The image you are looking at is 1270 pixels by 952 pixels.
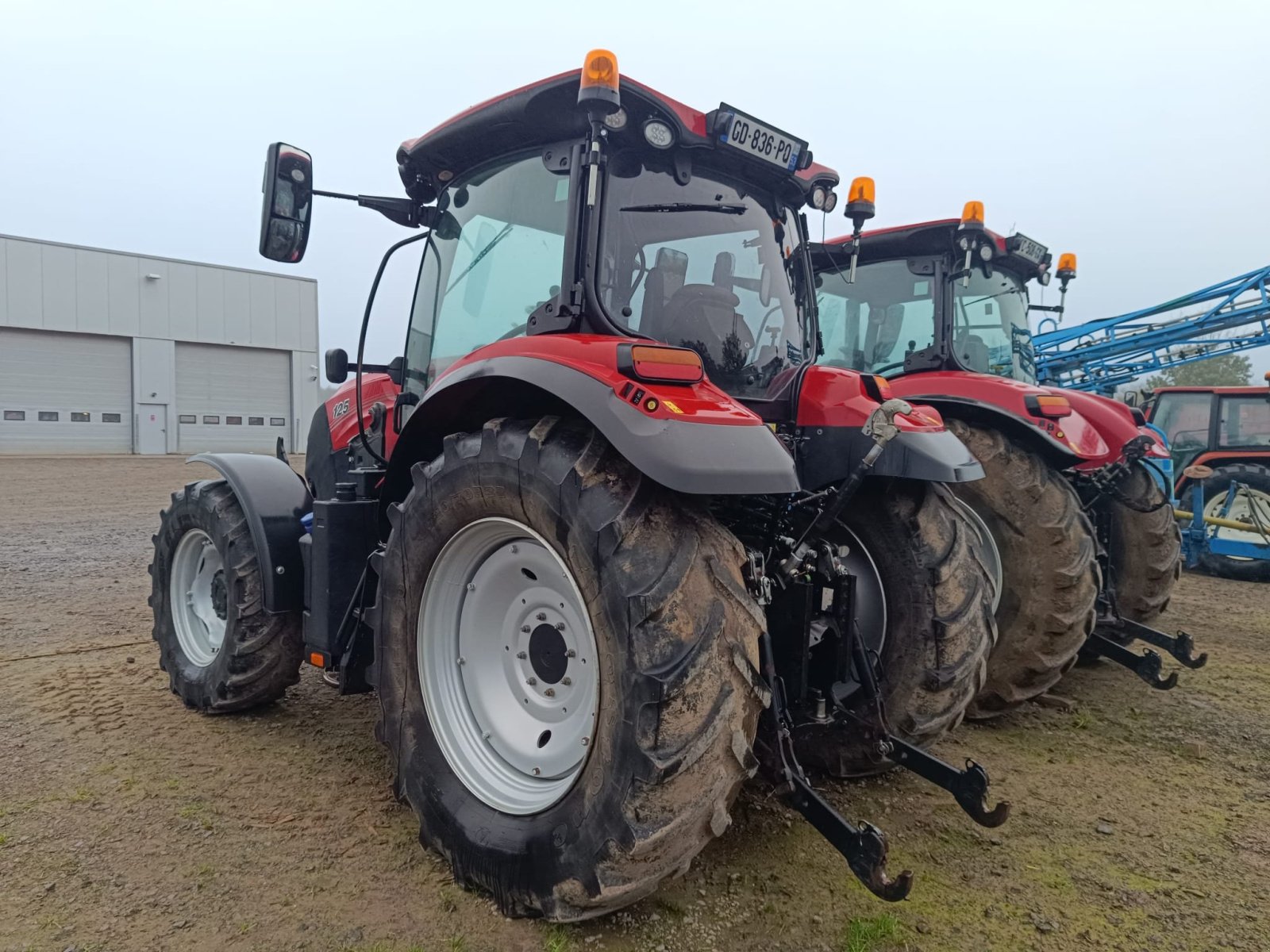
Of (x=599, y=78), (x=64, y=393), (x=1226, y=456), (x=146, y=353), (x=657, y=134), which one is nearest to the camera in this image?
(x=599, y=78)

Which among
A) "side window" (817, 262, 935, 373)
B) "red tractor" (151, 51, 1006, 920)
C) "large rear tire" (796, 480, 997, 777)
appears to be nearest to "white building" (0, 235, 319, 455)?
"red tractor" (151, 51, 1006, 920)

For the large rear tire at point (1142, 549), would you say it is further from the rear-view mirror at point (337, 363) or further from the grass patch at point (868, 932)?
the rear-view mirror at point (337, 363)

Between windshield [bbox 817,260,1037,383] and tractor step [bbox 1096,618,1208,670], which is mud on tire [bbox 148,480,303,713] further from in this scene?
tractor step [bbox 1096,618,1208,670]

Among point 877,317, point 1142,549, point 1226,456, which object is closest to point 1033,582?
point 1142,549

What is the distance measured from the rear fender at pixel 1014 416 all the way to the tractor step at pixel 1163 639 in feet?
3.13

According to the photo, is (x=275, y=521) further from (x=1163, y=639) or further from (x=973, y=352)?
(x=1163, y=639)

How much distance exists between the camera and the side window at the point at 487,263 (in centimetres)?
277

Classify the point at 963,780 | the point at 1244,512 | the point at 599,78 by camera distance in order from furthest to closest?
the point at 1244,512, the point at 963,780, the point at 599,78

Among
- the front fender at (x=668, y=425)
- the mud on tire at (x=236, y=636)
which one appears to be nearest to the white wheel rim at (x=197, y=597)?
the mud on tire at (x=236, y=636)

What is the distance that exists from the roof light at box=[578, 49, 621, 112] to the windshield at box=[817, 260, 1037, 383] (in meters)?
2.86

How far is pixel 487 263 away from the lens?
120 inches

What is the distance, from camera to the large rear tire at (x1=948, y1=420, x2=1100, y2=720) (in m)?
3.91

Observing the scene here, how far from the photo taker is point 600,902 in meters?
2.03

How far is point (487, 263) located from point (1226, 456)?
9263mm
